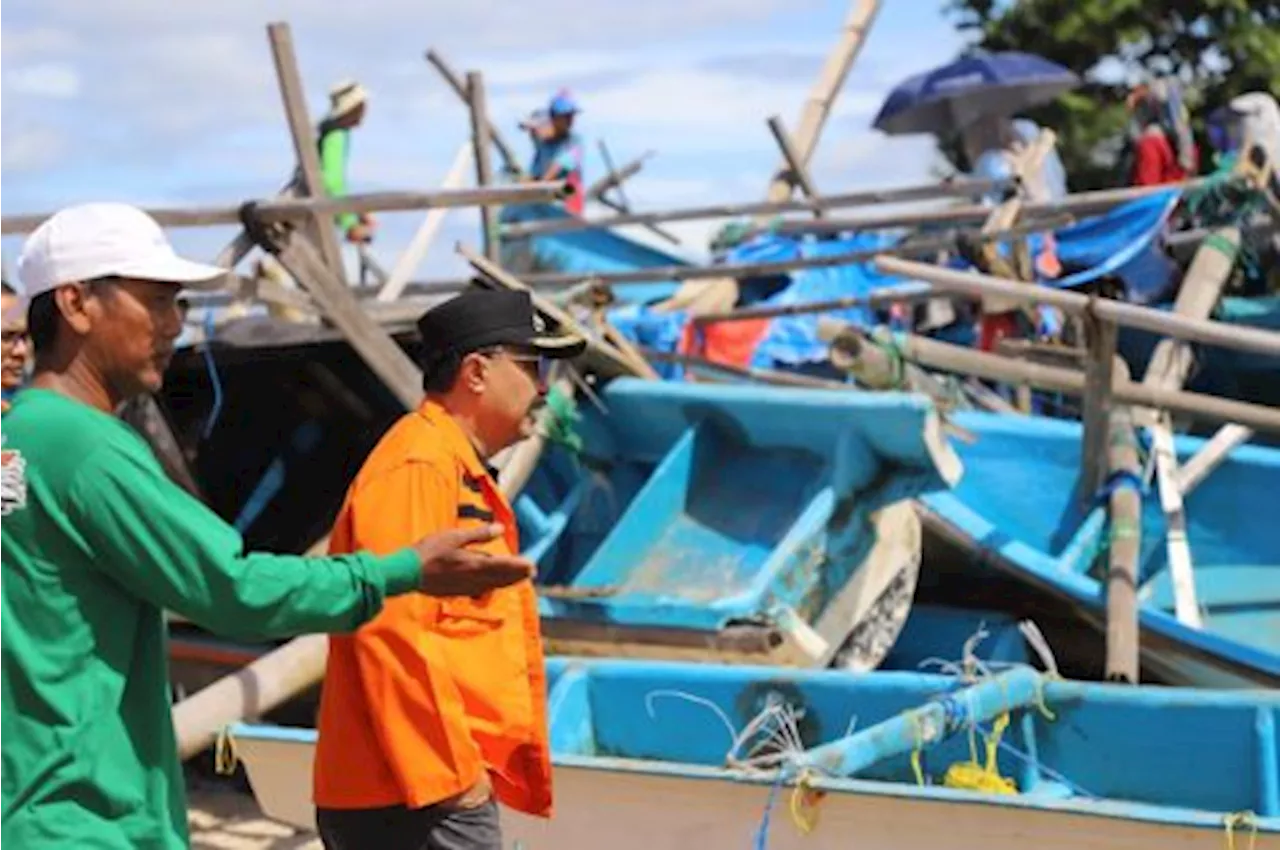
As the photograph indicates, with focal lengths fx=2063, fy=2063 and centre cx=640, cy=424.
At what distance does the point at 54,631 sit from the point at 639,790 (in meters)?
2.52

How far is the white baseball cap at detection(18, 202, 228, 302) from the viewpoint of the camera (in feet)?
8.93

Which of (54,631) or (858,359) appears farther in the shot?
(858,359)

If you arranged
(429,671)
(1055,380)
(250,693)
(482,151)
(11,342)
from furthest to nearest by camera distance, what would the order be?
(482,151), (1055,380), (250,693), (11,342), (429,671)

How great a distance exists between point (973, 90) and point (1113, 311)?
6.33 meters

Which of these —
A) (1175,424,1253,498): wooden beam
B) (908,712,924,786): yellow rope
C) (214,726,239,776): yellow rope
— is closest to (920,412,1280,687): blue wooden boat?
(1175,424,1253,498): wooden beam

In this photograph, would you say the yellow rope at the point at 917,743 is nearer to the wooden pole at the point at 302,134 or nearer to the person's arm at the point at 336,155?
the wooden pole at the point at 302,134

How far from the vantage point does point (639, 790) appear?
4961 mm

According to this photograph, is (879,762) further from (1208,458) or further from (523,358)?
(1208,458)

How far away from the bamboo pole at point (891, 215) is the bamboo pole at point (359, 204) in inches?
137

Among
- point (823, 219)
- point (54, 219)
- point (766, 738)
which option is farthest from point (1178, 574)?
point (54, 219)

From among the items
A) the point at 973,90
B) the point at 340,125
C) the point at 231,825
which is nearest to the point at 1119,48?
the point at 973,90

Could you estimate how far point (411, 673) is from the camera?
129 inches

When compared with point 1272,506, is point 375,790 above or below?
above

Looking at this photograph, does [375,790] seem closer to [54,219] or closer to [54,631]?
[54,631]
